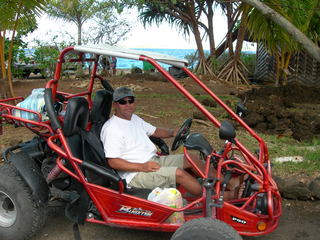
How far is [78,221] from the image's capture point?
3094 millimetres

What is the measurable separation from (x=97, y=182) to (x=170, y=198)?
0.62 m

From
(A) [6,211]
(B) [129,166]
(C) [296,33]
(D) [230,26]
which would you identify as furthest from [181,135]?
(D) [230,26]

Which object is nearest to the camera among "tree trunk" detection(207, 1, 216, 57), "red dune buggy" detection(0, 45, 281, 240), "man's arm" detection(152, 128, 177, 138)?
"red dune buggy" detection(0, 45, 281, 240)

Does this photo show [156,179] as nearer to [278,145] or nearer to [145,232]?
[145,232]

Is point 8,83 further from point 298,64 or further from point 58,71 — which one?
point 298,64

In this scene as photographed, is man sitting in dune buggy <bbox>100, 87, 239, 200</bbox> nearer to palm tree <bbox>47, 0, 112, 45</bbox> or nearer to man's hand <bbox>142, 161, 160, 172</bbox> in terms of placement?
man's hand <bbox>142, 161, 160, 172</bbox>

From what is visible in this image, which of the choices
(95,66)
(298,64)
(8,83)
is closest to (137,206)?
(95,66)

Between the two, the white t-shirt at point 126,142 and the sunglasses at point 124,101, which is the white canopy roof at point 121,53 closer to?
the sunglasses at point 124,101

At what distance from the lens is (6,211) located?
3.49 metres

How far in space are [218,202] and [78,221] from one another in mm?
1142

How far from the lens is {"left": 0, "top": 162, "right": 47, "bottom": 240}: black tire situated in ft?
10.7

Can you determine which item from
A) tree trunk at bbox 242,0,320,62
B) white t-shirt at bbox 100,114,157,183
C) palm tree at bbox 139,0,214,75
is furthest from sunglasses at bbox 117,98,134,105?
palm tree at bbox 139,0,214,75

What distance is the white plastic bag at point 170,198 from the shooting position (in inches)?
115

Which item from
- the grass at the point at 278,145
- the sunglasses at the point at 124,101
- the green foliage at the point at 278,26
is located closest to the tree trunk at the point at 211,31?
the grass at the point at 278,145
